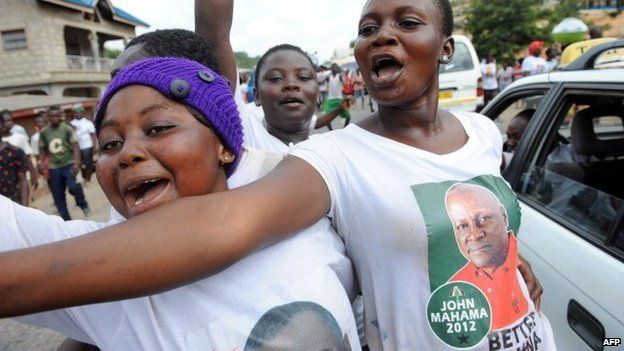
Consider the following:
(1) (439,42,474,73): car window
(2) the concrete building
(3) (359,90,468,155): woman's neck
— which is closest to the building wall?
(2) the concrete building

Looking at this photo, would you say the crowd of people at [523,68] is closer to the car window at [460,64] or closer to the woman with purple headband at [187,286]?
the car window at [460,64]

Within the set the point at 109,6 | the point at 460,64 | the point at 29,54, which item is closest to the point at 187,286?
the point at 460,64

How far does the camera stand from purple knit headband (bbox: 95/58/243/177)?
1019 mm

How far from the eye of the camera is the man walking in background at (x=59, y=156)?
7062mm

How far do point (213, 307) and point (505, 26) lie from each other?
28.8 m

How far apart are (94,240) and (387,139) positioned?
86cm

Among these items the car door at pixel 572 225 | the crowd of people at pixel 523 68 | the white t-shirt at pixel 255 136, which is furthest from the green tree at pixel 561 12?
the white t-shirt at pixel 255 136

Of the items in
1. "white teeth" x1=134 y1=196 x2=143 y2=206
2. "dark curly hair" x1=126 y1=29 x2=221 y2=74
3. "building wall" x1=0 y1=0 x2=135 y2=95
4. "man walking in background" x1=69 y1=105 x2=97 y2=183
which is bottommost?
"man walking in background" x1=69 y1=105 x2=97 y2=183

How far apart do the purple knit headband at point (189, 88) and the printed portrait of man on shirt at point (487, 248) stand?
621mm

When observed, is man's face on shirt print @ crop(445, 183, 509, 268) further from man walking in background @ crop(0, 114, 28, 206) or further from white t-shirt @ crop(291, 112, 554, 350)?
man walking in background @ crop(0, 114, 28, 206)

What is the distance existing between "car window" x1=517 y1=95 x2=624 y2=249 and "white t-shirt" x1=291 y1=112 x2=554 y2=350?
38.1 inches

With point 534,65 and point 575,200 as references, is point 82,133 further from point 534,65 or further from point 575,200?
point 534,65

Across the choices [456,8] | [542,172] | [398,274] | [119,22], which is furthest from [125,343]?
[456,8]

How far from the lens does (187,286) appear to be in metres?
0.97
